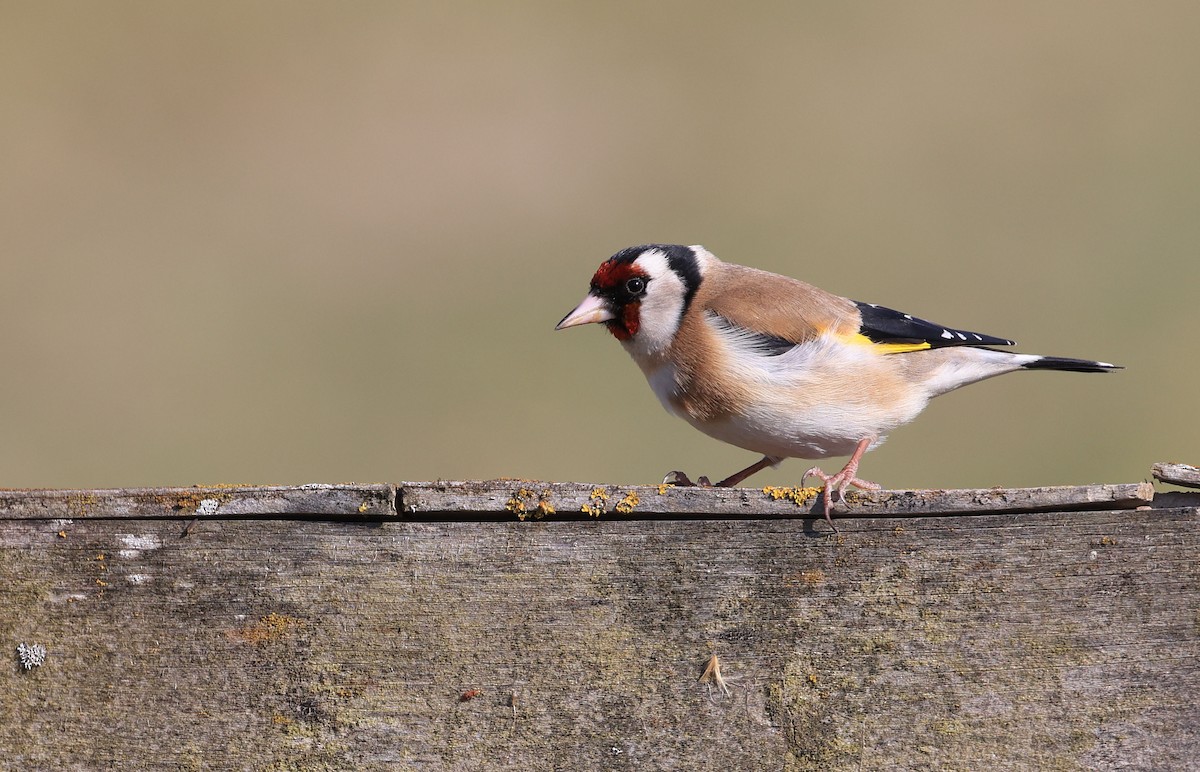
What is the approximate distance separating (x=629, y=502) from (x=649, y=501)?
0.04m

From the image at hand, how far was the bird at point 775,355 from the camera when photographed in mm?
4266

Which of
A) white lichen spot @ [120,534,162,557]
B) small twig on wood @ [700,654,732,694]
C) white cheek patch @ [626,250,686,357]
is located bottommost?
small twig on wood @ [700,654,732,694]

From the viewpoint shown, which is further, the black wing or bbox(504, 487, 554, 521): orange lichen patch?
the black wing

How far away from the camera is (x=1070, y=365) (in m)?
4.48

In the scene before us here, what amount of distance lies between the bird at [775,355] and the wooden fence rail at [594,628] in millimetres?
1488

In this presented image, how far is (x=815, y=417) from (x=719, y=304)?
685 mm

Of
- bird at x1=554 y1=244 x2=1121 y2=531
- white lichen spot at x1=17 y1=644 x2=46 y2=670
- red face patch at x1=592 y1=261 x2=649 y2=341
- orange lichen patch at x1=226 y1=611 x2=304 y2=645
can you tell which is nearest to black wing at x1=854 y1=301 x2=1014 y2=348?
bird at x1=554 y1=244 x2=1121 y2=531

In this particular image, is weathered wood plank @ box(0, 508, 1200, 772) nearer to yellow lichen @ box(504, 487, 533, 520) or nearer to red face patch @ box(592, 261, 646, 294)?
yellow lichen @ box(504, 487, 533, 520)

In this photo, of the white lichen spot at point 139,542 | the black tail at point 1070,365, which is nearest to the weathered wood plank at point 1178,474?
the black tail at point 1070,365

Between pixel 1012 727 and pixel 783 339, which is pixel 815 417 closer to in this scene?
pixel 783 339

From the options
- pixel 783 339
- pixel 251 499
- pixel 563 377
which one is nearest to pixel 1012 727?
pixel 251 499

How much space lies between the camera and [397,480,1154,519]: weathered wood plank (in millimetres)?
2541

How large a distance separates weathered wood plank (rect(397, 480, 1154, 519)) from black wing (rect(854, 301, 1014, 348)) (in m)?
2.12

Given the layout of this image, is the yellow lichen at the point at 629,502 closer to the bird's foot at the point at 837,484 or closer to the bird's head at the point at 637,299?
the bird's foot at the point at 837,484
